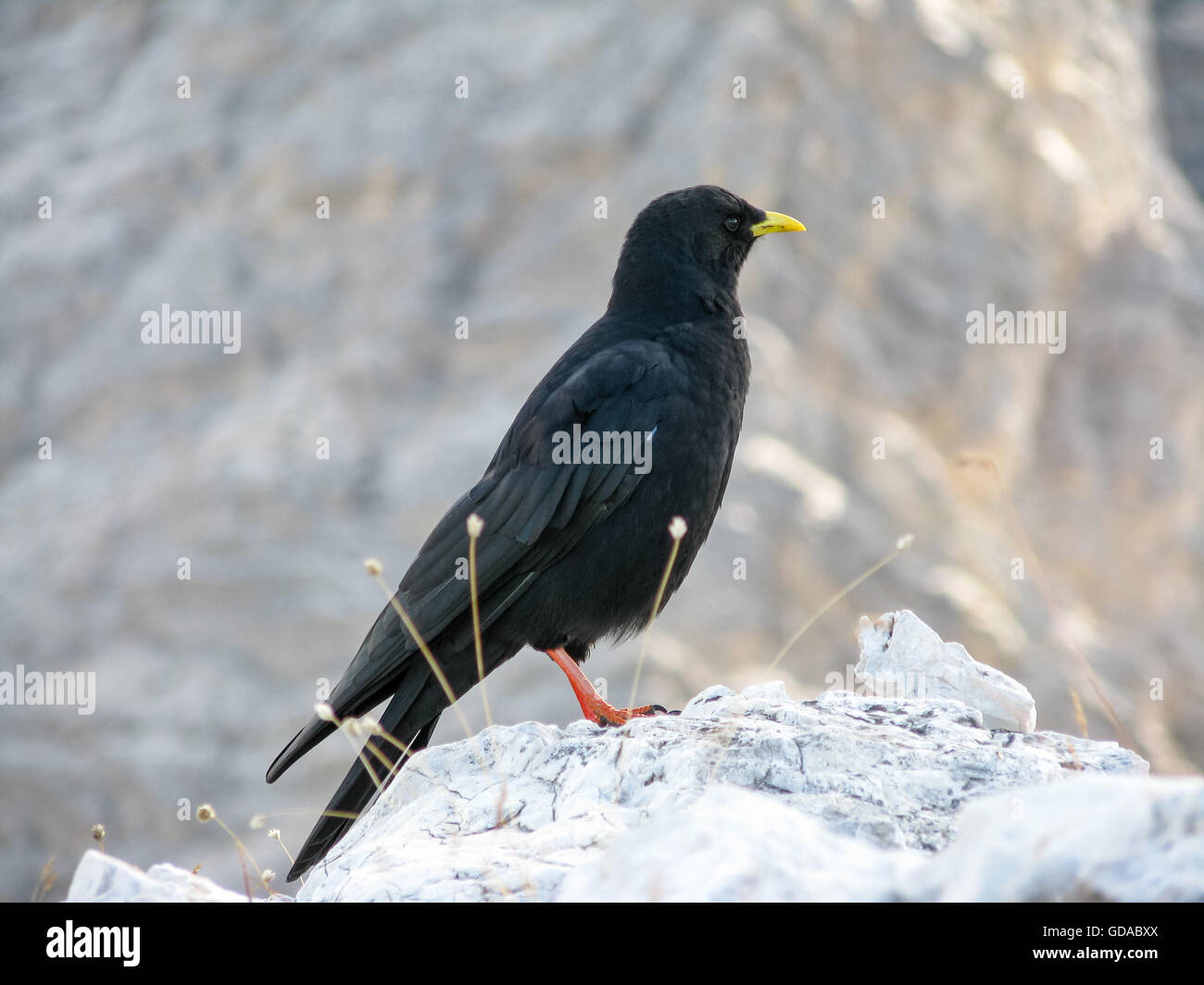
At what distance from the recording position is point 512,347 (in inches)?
573

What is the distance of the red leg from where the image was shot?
4730 mm

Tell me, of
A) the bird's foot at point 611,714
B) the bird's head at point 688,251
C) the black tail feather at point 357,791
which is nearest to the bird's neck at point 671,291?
the bird's head at point 688,251

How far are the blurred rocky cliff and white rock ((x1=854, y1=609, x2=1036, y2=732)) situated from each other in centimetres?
785

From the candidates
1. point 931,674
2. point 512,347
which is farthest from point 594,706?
point 512,347

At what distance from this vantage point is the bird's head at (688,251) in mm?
5652

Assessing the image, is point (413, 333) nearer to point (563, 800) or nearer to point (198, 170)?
point (198, 170)

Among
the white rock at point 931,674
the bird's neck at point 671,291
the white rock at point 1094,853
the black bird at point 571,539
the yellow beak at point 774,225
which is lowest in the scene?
the white rock at point 1094,853

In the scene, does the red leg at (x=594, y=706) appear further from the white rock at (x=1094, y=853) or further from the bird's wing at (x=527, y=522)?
the white rock at (x=1094, y=853)

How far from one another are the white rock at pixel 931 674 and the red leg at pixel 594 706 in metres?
0.83

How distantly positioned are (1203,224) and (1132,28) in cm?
295

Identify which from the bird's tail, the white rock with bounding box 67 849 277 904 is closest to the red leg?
the bird's tail

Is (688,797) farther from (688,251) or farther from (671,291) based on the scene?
(688,251)

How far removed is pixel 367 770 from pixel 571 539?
1158mm

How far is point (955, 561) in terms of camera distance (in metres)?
14.3
